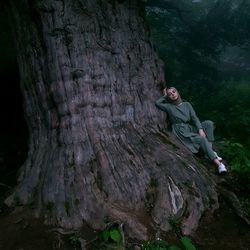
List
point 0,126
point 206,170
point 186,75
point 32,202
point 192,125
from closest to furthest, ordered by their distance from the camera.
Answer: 1. point 32,202
2. point 206,170
3. point 192,125
4. point 0,126
5. point 186,75

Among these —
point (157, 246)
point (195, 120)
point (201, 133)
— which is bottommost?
point (157, 246)

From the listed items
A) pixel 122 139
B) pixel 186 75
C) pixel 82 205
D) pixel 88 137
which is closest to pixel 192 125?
pixel 122 139

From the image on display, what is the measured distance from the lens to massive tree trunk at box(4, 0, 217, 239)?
493cm

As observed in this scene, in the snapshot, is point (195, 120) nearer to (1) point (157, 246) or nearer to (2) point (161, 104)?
(2) point (161, 104)

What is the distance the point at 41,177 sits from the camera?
5.39 metres

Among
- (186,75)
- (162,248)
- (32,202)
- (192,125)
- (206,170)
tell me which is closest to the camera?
(162,248)

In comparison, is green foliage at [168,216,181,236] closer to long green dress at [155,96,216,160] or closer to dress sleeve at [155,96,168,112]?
long green dress at [155,96,216,160]

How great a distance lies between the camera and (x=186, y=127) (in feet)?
21.1

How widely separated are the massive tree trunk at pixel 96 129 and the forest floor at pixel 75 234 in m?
0.15

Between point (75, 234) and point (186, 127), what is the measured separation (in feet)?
9.00

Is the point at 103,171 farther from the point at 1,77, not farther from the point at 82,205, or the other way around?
the point at 1,77

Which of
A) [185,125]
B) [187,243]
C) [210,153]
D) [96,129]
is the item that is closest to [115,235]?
[187,243]

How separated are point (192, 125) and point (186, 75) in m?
6.67

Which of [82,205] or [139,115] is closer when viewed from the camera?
[82,205]
